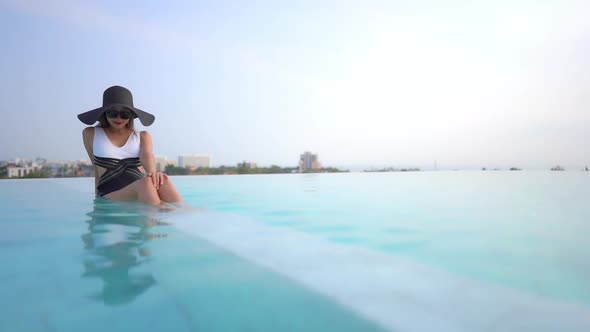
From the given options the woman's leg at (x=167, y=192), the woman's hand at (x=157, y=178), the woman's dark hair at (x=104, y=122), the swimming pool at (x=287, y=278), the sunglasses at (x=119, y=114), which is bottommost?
the swimming pool at (x=287, y=278)

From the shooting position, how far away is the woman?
9.78 ft

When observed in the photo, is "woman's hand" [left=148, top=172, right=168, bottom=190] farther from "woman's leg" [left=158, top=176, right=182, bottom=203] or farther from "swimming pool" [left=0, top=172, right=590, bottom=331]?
"swimming pool" [left=0, top=172, right=590, bottom=331]

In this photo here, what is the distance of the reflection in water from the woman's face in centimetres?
85

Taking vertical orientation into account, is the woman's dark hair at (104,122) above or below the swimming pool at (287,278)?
above

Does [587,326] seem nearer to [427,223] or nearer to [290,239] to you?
[290,239]

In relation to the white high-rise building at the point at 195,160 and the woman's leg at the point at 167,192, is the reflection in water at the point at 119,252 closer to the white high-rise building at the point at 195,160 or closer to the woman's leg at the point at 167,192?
the woman's leg at the point at 167,192

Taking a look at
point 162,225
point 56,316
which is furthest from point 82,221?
point 56,316

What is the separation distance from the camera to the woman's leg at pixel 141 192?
2.90 m

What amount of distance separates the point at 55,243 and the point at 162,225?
61 centimetres

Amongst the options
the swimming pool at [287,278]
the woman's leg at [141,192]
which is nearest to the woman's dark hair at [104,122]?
the woman's leg at [141,192]

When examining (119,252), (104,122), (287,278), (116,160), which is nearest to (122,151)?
(116,160)

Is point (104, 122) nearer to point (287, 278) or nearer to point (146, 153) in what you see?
point (146, 153)

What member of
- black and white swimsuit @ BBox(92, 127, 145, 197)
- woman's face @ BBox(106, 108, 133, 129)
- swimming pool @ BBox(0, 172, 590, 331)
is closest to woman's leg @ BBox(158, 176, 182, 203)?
black and white swimsuit @ BBox(92, 127, 145, 197)

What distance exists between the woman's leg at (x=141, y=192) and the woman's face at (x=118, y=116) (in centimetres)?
58
